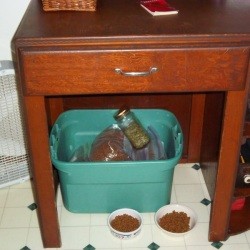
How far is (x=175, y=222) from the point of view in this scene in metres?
1.47

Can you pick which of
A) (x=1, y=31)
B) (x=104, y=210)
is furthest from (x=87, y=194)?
(x=1, y=31)

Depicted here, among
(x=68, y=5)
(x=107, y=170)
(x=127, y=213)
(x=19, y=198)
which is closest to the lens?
(x=68, y=5)

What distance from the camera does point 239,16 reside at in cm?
115

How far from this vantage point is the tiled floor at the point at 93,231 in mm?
1414

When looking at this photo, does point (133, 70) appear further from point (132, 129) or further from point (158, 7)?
point (132, 129)

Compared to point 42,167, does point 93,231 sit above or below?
below

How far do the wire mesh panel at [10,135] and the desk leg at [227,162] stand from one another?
0.73 meters

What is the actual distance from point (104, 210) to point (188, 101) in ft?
1.71

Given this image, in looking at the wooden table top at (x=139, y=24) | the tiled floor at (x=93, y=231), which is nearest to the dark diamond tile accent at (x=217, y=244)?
the tiled floor at (x=93, y=231)

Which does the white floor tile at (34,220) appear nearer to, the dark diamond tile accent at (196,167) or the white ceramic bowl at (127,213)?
the white ceramic bowl at (127,213)

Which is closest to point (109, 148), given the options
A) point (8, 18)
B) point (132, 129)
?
point (132, 129)

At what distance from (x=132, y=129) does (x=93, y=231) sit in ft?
1.24

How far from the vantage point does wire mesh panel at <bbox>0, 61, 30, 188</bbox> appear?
1.45 metres

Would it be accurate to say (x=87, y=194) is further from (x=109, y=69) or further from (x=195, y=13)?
(x=195, y=13)
